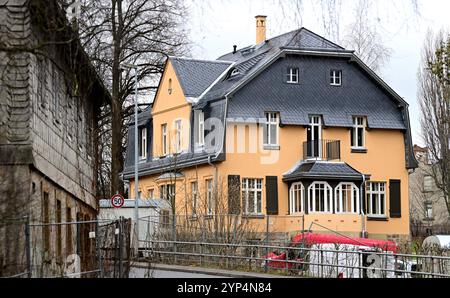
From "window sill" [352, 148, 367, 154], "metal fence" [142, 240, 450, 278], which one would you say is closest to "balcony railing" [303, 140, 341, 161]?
"window sill" [352, 148, 367, 154]

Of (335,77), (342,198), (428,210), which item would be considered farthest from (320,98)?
(428,210)

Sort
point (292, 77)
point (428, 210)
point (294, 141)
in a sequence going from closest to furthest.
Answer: point (294, 141) → point (292, 77) → point (428, 210)

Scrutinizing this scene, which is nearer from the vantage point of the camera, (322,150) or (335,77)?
(322,150)

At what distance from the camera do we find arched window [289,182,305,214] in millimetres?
58438

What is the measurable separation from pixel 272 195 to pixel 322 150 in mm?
3742

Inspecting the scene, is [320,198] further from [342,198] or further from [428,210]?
[428,210]

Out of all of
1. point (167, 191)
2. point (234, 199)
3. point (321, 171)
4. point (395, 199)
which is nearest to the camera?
point (234, 199)

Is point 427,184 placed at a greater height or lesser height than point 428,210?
greater

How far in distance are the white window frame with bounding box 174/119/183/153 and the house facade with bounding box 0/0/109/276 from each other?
24969 mm

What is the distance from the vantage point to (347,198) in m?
59.0

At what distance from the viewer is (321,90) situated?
60344 millimetres

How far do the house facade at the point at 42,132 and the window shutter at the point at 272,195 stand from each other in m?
22.5

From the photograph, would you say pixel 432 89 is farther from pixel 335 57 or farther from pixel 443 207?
pixel 443 207

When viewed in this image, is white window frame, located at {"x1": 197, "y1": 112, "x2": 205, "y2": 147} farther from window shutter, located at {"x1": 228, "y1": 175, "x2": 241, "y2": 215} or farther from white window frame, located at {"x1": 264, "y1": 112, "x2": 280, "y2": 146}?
window shutter, located at {"x1": 228, "y1": 175, "x2": 241, "y2": 215}
